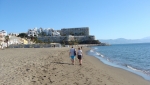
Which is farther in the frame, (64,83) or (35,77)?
(35,77)

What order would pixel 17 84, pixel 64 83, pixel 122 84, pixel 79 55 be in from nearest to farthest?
pixel 17 84, pixel 64 83, pixel 122 84, pixel 79 55

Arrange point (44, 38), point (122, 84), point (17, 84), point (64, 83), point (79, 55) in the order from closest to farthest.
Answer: point (17, 84), point (64, 83), point (122, 84), point (79, 55), point (44, 38)

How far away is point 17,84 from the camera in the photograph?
7.43 m

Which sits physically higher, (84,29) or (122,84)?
(84,29)

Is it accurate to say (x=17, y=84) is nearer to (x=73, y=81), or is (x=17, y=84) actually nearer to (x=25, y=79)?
(x=25, y=79)

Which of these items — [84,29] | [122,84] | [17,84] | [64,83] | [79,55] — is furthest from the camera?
[84,29]

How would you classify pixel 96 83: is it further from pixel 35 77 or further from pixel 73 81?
pixel 35 77

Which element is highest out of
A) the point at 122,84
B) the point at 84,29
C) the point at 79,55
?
the point at 84,29

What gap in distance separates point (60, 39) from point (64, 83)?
158786 mm

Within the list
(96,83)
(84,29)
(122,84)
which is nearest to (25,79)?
(96,83)

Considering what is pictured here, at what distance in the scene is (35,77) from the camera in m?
8.91

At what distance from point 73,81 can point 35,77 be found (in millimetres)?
2037

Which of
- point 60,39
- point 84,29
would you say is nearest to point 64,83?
point 60,39

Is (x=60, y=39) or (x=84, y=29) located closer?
(x=60, y=39)
